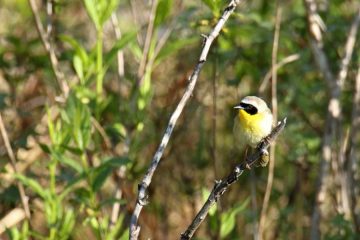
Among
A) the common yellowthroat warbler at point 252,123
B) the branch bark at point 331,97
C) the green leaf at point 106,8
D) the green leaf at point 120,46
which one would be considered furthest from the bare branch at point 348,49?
the green leaf at point 106,8

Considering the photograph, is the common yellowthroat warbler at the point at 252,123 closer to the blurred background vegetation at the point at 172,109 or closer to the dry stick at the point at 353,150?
the blurred background vegetation at the point at 172,109

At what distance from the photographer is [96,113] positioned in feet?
9.24

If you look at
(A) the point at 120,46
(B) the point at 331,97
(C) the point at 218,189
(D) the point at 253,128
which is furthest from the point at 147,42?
(C) the point at 218,189

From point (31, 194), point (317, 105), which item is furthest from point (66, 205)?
point (317, 105)

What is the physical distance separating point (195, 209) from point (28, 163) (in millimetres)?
1010

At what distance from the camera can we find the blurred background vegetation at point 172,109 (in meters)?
2.96

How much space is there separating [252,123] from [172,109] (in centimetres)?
139

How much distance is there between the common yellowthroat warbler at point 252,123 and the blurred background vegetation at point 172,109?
43cm

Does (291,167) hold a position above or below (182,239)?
above

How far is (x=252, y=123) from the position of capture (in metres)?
2.35

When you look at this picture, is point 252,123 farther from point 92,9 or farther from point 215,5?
point 92,9

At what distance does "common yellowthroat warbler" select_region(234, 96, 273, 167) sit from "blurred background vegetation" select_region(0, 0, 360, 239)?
43 centimetres

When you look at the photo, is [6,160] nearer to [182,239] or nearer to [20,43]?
[20,43]

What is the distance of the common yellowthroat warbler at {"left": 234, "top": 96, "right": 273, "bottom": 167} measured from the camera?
2.33 meters
